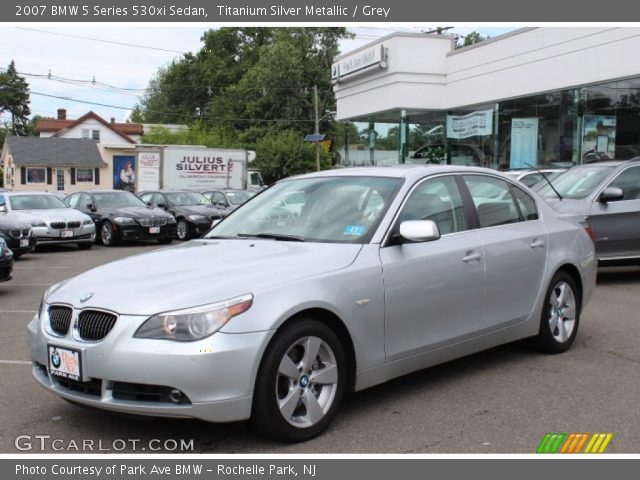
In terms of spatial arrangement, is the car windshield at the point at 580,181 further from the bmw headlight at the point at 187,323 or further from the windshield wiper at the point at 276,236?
the bmw headlight at the point at 187,323

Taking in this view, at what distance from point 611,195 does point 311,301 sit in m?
7.03

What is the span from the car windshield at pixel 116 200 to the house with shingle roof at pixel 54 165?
122 ft

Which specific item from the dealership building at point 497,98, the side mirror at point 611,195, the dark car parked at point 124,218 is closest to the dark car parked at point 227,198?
the dark car parked at point 124,218

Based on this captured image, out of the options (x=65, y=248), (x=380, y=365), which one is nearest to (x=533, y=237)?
(x=380, y=365)

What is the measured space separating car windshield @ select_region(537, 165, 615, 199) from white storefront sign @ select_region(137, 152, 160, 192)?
21580mm

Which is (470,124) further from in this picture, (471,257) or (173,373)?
(173,373)

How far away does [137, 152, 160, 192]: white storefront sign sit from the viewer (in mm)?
29938

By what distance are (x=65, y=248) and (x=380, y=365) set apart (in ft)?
51.6

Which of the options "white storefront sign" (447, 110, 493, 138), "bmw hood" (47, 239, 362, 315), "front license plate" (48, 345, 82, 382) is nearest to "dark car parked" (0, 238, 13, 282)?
"bmw hood" (47, 239, 362, 315)

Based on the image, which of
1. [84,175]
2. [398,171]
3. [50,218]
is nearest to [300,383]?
[398,171]

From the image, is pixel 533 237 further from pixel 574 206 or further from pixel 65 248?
pixel 65 248

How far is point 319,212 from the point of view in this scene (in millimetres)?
5125

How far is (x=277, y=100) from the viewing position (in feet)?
190

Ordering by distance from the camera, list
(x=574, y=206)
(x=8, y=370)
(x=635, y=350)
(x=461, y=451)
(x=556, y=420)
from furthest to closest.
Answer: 1. (x=574, y=206)
2. (x=635, y=350)
3. (x=8, y=370)
4. (x=556, y=420)
5. (x=461, y=451)
